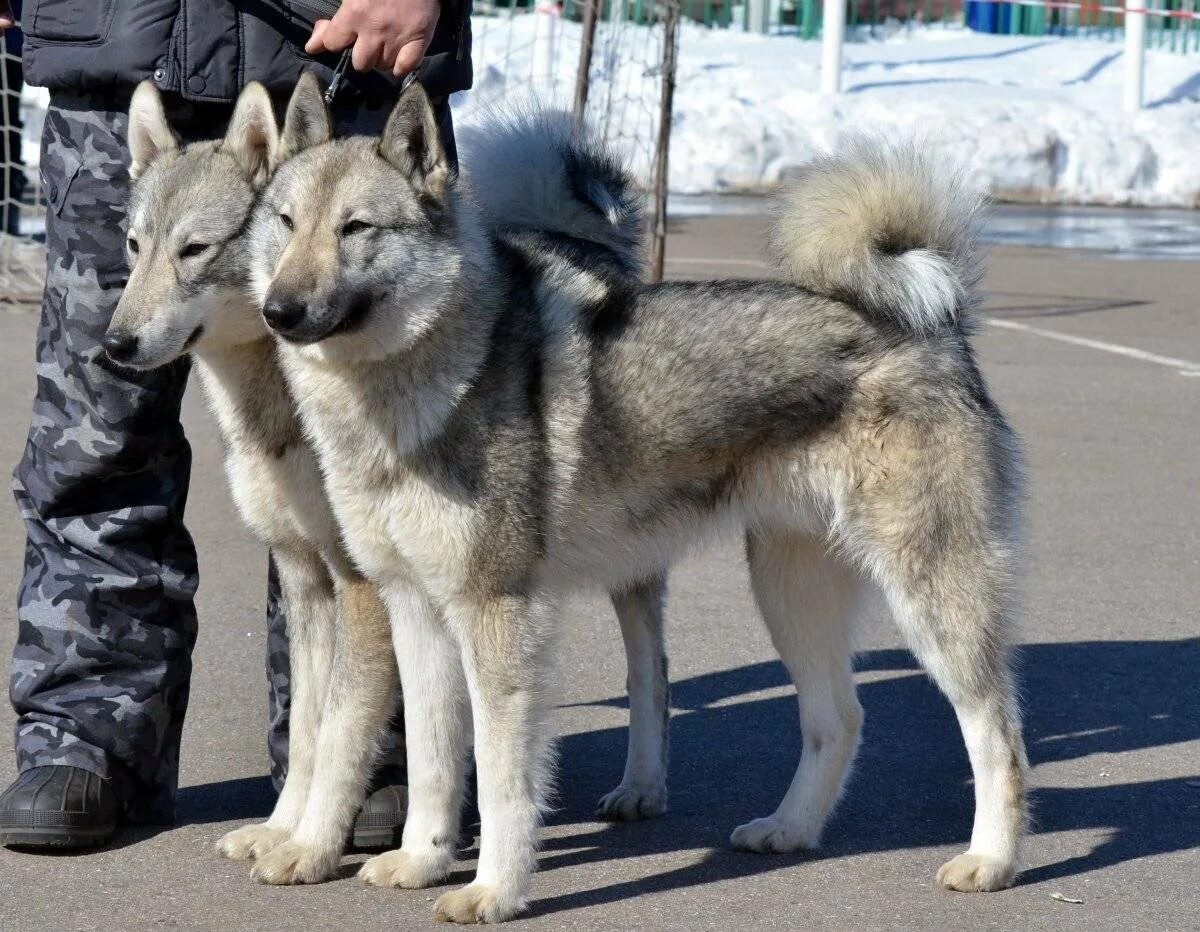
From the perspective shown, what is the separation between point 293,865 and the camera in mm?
3520

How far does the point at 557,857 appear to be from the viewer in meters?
3.72

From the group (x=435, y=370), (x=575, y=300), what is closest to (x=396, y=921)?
(x=435, y=370)

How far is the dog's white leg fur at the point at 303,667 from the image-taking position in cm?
368

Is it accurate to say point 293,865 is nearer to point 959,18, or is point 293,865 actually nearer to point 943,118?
point 943,118

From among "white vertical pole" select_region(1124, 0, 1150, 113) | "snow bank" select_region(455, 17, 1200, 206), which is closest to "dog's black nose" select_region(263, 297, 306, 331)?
"snow bank" select_region(455, 17, 1200, 206)

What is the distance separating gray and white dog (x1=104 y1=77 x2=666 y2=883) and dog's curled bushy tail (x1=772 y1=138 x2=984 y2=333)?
3.59ft

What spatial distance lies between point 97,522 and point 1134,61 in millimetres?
19780

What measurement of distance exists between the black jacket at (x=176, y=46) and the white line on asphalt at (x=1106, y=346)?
19.5ft

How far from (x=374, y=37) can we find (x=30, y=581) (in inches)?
55.2

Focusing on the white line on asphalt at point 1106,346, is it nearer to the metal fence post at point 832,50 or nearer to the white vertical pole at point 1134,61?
the metal fence post at point 832,50

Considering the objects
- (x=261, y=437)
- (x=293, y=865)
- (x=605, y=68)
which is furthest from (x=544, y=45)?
(x=293, y=865)

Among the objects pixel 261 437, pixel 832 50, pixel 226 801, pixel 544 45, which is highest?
pixel 832 50

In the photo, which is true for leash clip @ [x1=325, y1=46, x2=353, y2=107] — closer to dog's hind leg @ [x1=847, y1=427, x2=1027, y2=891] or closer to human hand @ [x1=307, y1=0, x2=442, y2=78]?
human hand @ [x1=307, y1=0, x2=442, y2=78]

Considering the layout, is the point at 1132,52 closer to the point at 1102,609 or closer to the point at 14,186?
the point at 14,186
